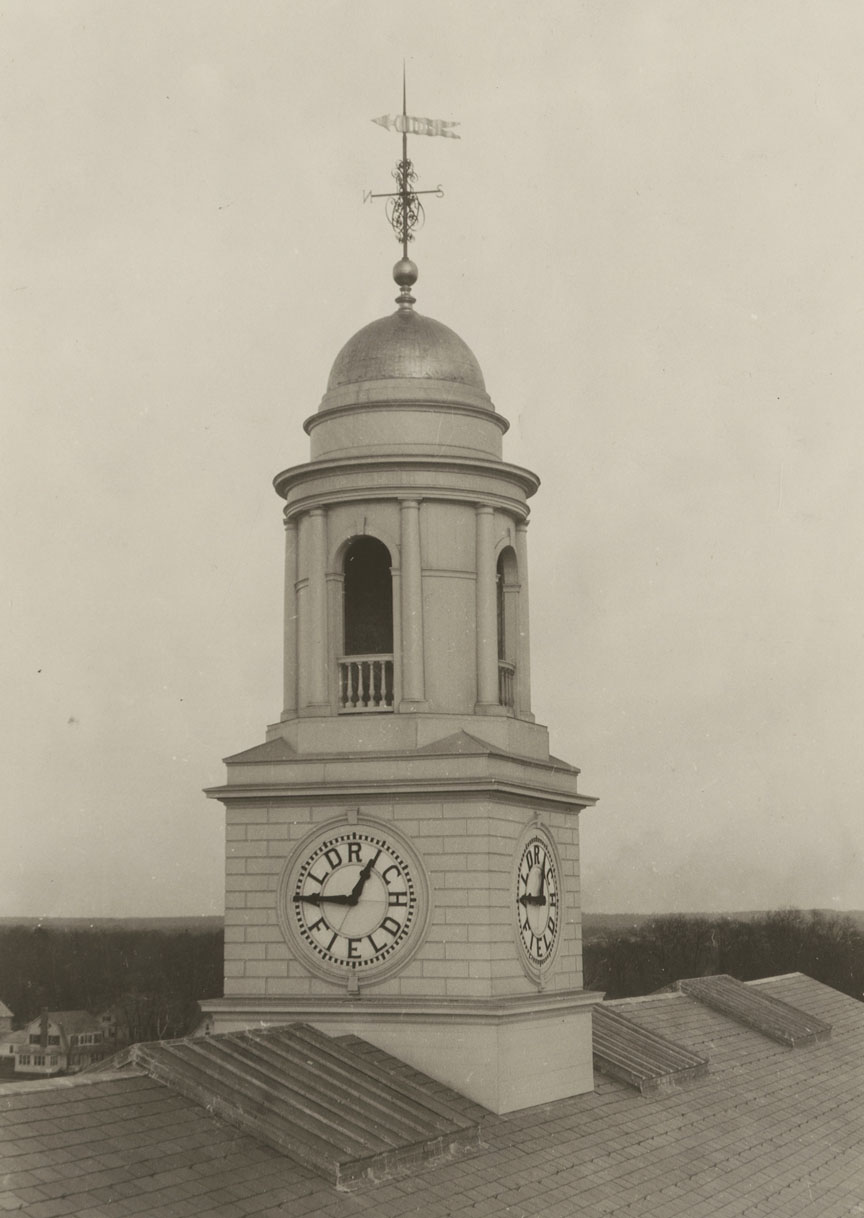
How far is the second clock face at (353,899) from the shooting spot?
28.6 m

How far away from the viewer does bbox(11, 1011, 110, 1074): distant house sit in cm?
8062

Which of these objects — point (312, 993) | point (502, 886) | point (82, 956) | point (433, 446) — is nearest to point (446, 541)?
point (433, 446)

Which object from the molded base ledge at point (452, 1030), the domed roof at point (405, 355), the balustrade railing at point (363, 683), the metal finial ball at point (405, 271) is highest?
the metal finial ball at point (405, 271)

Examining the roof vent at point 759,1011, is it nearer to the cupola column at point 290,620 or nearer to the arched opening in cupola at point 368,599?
the arched opening in cupola at point 368,599

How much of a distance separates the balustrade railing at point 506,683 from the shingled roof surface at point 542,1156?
23.3ft

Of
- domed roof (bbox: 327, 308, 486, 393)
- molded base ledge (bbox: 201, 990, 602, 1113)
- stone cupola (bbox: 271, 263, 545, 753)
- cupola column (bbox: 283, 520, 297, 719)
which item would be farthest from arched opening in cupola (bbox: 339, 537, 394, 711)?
molded base ledge (bbox: 201, 990, 602, 1113)

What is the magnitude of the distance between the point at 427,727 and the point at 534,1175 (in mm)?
7653

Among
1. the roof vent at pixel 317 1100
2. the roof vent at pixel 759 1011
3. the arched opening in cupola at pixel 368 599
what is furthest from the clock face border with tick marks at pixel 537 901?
the roof vent at pixel 759 1011

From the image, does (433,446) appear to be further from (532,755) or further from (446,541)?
(532,755)

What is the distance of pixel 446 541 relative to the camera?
30.7 metres

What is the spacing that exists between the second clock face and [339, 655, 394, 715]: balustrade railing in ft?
7.47

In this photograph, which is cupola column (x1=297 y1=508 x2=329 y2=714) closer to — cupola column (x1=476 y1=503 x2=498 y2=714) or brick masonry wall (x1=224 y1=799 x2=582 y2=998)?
brick masonry wall (x1=224 y1=799 x2=582 y2=998)

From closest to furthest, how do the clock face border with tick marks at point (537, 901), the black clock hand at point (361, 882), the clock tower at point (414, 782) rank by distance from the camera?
the clock tower at point (414, 782), the black clock hand at point (361, 882), the clock face border with tick marks at point (537, 901)

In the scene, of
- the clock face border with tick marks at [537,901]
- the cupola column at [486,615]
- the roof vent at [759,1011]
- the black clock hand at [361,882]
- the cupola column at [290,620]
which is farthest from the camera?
the roof vent at [759,1011]
